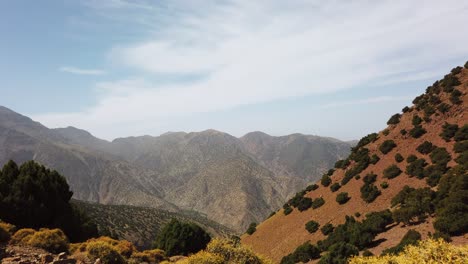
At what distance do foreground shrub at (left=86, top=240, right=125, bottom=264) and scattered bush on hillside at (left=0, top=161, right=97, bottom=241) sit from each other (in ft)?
36.5

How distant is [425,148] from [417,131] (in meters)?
3.89

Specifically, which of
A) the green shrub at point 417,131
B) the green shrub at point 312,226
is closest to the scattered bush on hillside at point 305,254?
the green shrub at point 312,226

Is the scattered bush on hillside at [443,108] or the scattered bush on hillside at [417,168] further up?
the scattered bush on hillside at [443,108]

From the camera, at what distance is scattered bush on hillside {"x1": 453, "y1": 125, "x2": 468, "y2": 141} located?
119 feet

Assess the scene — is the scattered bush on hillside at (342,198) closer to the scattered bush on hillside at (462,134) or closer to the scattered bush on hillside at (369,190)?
the scattered bush on hillside at (369,190)

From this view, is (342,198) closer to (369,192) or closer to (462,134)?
(369,192)

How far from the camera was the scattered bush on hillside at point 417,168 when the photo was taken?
35838 millimetres

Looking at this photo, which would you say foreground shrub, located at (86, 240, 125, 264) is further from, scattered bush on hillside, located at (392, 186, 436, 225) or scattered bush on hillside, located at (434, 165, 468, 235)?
scattered bush on hillside, located at (392, 186, 436, 225)

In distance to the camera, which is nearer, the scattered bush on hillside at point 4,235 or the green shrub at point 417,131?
the scattered bush on hillside at point 4,235

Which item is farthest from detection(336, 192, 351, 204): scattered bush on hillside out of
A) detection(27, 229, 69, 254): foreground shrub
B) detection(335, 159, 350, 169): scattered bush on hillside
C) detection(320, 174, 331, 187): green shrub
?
detection(27, 229, 69, 254): foreground shrub

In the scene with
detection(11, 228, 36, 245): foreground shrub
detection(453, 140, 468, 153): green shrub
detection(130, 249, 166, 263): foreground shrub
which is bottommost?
detection(130, 249, 166, 263): foreground shrub

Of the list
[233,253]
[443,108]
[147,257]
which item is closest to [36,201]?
[147,257]

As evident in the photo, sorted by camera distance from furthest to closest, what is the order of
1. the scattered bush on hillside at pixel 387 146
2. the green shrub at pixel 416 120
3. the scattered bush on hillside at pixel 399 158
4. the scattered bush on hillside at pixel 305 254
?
the green shrub at pixel 416 120
the scattered bush on hillside at pixel 387 146
the scattered bush on hillside at pixel 399 158
the scattered bush on hillside at pixel 305 254

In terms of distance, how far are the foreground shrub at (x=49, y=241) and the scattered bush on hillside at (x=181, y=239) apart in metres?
15.9
